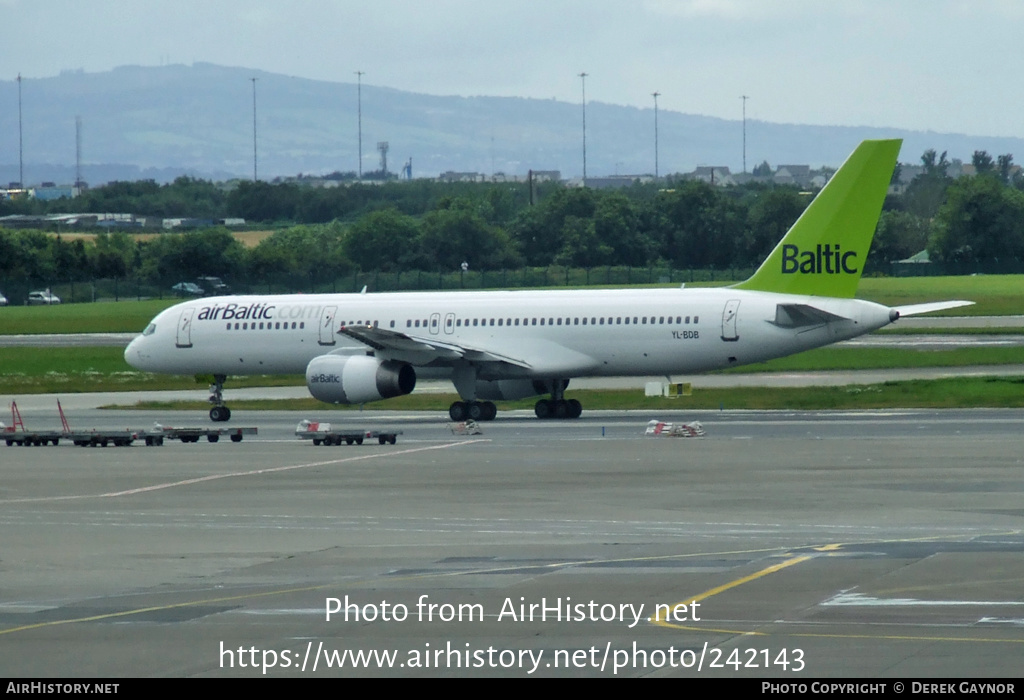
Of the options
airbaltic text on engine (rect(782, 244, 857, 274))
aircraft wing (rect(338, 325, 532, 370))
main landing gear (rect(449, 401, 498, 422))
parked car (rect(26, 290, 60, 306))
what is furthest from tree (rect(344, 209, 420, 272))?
airbaltic text on engine (rect(782, 244, 857, 274))

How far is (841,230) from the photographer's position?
4088 cm

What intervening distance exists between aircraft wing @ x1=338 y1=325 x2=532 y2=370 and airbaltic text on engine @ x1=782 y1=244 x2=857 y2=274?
7.69m

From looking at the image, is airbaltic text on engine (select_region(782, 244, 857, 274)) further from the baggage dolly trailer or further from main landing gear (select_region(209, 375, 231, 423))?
main landing gear (select_region(209, 375, 231, 423))

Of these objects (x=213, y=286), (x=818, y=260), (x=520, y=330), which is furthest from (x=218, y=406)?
(x=213, y=286)

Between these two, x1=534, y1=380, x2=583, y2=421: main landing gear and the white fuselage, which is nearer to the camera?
the white fuselage

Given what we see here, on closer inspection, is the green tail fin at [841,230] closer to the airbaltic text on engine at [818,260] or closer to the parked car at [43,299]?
the airbaltic text on engine at [818,260]

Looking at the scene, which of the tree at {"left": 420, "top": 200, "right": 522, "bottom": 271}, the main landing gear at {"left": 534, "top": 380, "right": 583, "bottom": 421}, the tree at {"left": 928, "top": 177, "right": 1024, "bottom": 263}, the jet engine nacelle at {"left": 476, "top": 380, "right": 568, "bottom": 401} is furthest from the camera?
the tree at {"left": 928, "top": 177, "right": 1024, "bottom": 263}

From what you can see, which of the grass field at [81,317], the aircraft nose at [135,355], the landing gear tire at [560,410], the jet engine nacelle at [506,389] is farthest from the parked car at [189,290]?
the landing gear tire at [560,410]

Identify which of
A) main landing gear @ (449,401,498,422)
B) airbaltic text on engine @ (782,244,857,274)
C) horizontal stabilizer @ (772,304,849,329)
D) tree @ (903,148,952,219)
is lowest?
main landing gear @ (449,401,498,422)

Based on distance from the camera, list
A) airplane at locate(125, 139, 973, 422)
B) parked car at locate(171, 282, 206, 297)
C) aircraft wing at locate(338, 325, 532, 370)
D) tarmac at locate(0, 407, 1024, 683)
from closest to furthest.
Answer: tarmac at locate(0, 407, 1024, 683)
airplane at locate(125, 139, 973, 422)
aircraft wing at locate(338, 325, 532, 370)
parked car at locate(171, 282, 206, 297)

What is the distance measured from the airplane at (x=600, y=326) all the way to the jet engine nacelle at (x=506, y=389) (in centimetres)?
4

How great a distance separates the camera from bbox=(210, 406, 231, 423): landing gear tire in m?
44.6

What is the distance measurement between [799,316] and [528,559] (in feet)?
76.4

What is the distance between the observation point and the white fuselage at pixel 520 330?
40.6m
